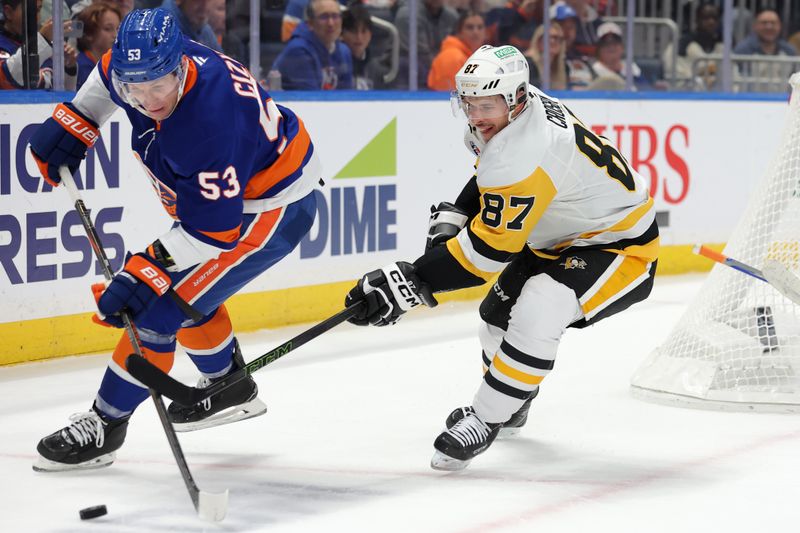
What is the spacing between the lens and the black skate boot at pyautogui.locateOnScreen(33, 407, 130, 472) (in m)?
3.16

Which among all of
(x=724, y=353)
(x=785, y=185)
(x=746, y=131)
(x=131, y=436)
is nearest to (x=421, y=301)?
(x=131, y=436)

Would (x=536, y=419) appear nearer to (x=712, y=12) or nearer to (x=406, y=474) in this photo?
(x=406, y=474)

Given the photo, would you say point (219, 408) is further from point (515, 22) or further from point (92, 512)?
point (515, 22)

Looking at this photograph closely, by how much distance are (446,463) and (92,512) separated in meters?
0.86

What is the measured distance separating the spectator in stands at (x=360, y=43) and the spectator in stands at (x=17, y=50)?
1.44 m

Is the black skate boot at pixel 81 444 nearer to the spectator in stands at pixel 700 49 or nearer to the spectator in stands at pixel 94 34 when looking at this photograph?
the spectator in stands at pixel 94 34

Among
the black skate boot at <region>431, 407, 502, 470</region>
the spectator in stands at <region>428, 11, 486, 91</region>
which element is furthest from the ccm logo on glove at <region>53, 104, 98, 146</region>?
the spectator in stands at <region>428, 11, 486, 91</region>

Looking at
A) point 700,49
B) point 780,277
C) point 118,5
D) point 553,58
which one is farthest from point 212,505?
point 700,49

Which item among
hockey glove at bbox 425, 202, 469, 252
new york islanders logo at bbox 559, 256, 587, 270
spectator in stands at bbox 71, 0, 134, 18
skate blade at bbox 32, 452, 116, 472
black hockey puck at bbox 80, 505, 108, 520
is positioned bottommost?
skate blade at bbox 32, 452, 116, 472

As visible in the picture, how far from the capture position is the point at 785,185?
4258 mm

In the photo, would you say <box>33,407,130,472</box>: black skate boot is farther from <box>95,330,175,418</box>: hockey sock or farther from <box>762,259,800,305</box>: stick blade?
<box>762,259,800,305</box>: stick blade

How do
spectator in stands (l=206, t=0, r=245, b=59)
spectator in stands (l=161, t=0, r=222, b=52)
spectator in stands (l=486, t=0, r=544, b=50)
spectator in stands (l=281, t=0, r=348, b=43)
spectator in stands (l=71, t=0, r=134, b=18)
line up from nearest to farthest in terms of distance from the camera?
spectator in stands (l=71, t=0, r=134, b=18), spectator in stands (l=161, t=0, r=222, b=52), spectator in stands (l=206, t=0, r=245, b=59), spectator in stands (l=281, t=0, r=348, b=43), spectator in stands (l=486, t=0, r=544, b=50)

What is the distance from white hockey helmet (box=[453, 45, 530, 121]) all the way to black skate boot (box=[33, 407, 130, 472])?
1.16m

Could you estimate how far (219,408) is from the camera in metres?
3.57
